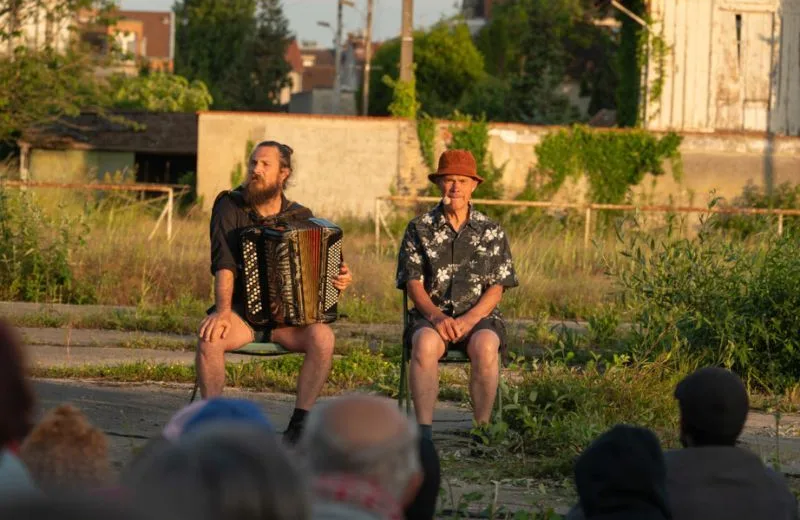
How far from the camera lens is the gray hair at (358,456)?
2678mm

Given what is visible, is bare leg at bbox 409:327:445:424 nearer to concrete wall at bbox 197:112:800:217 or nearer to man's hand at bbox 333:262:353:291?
man's hand at bbox 333:262:353:291

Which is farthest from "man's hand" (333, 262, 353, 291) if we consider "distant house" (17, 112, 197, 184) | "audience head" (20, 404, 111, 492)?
"distant house" (17, 112, 197, 184)

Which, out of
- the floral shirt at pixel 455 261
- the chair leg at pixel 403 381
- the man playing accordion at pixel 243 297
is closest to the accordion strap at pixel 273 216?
the man playing accordion at pixel 243 297

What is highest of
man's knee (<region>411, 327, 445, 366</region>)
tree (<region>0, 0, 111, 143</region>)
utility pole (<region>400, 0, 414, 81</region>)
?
utility pole (<region>400, 0, 414, 81</region>)

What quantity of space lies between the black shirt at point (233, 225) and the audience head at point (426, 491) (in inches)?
141

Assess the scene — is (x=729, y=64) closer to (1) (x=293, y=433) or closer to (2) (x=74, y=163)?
(2) (x=74, y=163)

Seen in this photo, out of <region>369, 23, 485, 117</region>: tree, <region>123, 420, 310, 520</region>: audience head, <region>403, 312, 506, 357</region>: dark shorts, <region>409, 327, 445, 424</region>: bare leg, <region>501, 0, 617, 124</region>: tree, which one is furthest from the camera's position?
<region>369, 23, 485, 117</region>: tree

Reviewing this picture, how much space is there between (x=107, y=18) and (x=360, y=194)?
676cm

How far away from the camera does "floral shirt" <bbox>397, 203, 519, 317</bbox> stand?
803cm

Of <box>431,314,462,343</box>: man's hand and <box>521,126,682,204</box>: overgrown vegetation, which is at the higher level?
<box>521,126,682,204</box>: overgrown vegetation

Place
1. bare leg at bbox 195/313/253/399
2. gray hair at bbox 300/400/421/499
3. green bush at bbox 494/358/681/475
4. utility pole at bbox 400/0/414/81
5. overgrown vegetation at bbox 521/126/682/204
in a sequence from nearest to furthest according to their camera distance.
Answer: gray hair at bbox 300/400/421/499 → green bush at bbox 494/358/681/475 → bare leg at bbox 195/313/253/399 → overgrown vegetation at bbox 521/126/682/204 → utility pole at bbox 400/0/414/81

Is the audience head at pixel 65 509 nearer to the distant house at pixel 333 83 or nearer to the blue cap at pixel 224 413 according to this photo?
the blue cap at pixel 224 413

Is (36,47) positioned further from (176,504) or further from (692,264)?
(176,504)

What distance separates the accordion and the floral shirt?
0.55 metres
